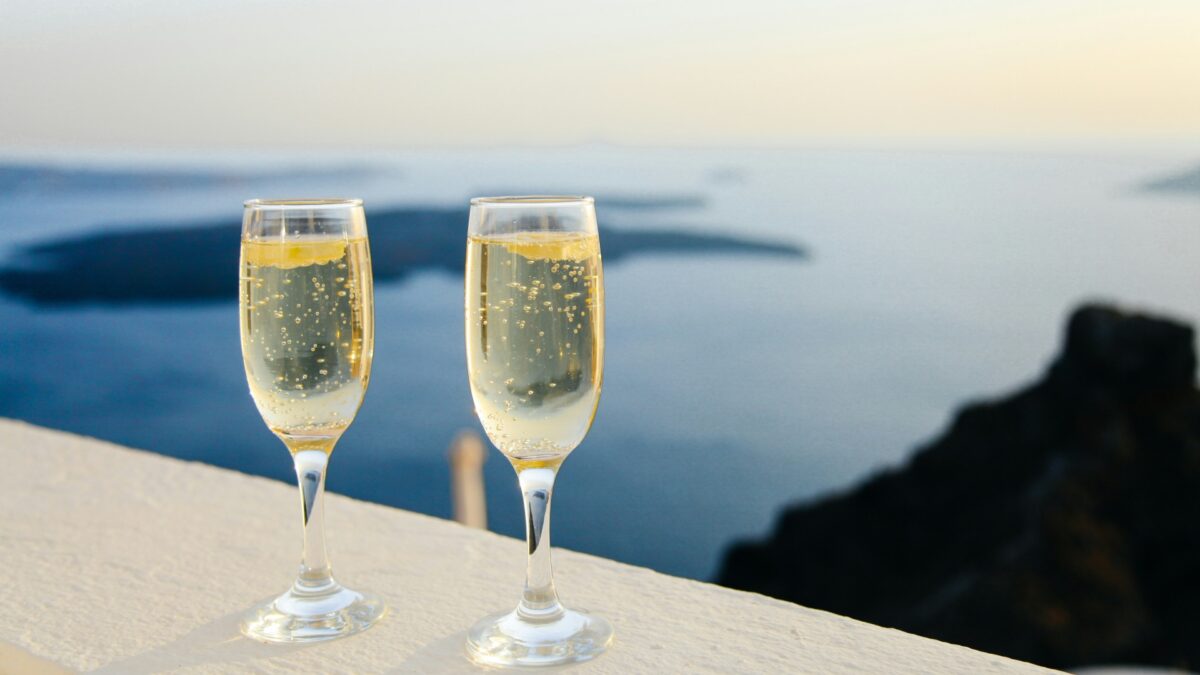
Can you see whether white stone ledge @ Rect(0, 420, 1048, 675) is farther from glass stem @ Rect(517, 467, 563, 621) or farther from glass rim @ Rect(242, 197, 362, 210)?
glass rim @ Rect(242, 197, 362, 210)

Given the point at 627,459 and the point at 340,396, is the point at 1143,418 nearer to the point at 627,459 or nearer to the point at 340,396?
the point at 627,459

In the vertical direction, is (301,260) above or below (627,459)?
above

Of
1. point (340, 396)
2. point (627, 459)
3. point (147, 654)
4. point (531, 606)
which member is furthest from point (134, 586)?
point (627, 459)

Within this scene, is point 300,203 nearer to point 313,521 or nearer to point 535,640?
point 313,521

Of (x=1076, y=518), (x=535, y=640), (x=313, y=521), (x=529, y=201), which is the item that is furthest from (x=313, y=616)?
(x=1076, y=518)

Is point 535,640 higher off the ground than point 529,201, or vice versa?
point 529,201

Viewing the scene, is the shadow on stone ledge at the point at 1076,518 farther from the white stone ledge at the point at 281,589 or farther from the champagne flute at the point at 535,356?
the champagne flute at the point at 535,356

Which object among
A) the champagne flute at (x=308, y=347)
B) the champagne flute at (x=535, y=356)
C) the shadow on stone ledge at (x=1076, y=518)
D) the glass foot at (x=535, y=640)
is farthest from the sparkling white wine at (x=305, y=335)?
the shadow on stone ledge at (x=1076, y=518)
